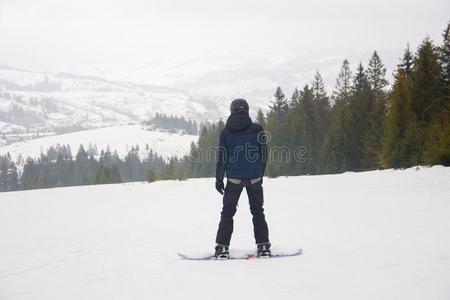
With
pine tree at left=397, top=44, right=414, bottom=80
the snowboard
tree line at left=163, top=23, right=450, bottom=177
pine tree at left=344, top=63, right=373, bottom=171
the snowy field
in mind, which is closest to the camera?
the snowy field

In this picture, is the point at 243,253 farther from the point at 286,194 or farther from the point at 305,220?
the point at 286,194

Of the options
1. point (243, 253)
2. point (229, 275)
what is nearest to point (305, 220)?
point (243, 253)

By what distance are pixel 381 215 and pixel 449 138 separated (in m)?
10.8

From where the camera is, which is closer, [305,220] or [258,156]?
[258,156]

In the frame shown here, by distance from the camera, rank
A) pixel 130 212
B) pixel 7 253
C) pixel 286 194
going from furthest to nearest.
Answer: pixel 286 194
pixel 130 212
pixel 7 253

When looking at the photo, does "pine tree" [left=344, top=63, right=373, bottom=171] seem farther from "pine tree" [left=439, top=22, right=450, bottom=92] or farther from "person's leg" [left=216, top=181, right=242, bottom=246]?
"person's leg" [left=216, top=181, right=242, bottom=246]

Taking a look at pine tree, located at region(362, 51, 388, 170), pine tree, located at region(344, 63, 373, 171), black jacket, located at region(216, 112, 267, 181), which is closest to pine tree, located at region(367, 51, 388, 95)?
pine tree, located at region(362, 51, 388, 170)

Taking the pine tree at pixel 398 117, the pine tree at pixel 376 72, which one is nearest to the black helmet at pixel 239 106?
the pine tree at pixel 398 117

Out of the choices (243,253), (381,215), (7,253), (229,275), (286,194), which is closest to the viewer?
(229,275)

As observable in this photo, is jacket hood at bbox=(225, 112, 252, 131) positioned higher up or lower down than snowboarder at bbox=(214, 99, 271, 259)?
higher up

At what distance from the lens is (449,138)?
17984 mm

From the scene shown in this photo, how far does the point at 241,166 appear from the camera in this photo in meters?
6.61

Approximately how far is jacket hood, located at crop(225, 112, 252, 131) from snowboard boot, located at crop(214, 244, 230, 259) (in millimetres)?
1853

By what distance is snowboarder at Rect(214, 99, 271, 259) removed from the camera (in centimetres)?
660
